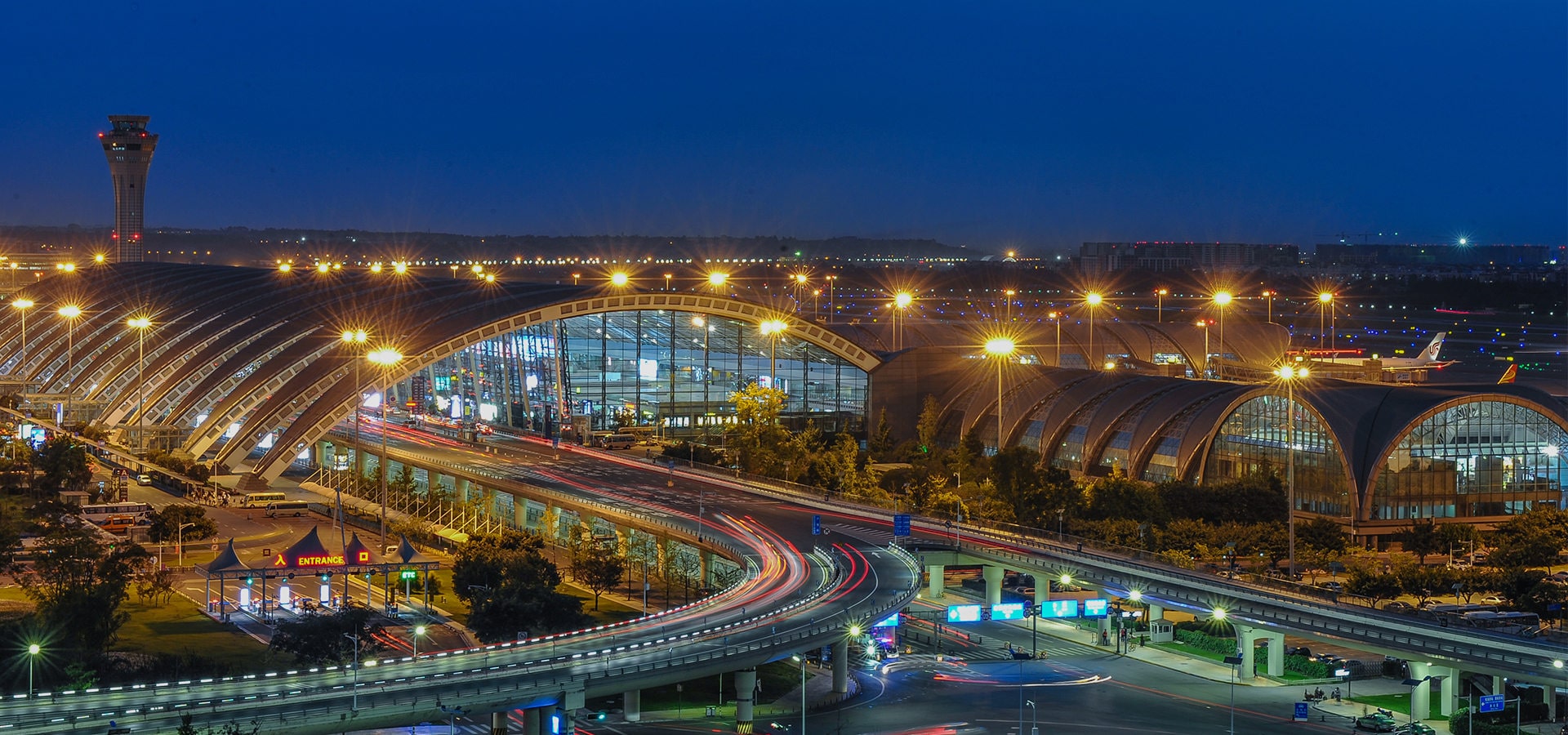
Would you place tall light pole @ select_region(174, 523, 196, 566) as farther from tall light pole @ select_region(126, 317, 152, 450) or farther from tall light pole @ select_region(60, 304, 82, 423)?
tall light pole @ select_region(60, 304, 82, 423)

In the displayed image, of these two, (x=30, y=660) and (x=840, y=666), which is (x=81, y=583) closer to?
(x=30, y=660)

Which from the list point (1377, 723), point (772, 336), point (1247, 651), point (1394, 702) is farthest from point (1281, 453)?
point (772, 336)

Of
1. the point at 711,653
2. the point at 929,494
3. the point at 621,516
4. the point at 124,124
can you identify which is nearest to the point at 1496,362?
the point at 929,494

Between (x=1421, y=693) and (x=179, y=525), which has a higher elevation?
(x=179, y=525)

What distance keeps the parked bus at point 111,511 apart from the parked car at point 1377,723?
148 feet

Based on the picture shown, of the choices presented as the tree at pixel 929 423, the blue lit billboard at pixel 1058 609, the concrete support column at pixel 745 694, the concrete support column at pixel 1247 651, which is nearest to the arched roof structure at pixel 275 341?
the tree at pixel 929 423

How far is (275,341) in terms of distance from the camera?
3585 inches

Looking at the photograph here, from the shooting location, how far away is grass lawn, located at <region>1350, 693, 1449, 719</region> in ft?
145

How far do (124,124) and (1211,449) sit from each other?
6230 inches

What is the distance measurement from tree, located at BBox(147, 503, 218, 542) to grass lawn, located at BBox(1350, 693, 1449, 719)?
130 ft

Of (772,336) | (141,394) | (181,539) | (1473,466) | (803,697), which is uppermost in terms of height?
(772,336)

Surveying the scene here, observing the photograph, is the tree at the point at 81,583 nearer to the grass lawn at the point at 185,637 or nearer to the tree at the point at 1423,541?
the grass lawn at the point at 185,637

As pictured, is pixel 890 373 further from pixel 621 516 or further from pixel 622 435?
pixel 621 516

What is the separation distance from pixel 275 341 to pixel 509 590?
158 ft
